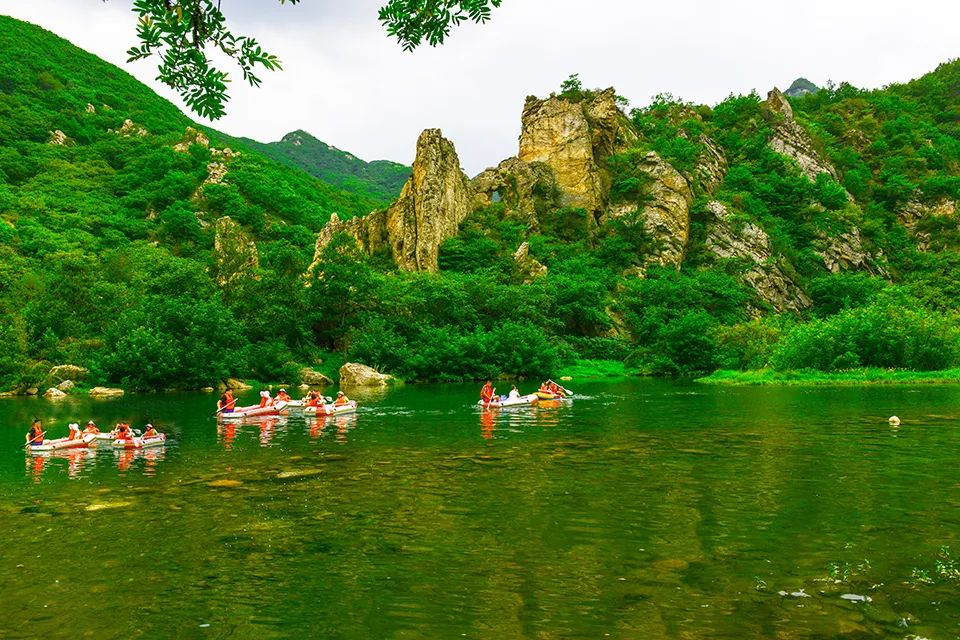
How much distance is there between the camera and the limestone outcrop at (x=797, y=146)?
125m

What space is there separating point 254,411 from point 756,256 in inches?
3513

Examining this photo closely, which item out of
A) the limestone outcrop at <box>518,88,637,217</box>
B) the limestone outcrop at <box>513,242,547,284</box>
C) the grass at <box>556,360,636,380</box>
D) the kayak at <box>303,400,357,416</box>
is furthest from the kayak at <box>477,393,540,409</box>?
the limestone outcrop at <box>518,88,637,217</box>

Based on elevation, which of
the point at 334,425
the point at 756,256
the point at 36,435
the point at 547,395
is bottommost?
the point at 334,425

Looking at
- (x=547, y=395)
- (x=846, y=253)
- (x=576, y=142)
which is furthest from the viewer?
(x=576, y=142)

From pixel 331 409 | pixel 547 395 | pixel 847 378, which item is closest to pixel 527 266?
pixel 847 378

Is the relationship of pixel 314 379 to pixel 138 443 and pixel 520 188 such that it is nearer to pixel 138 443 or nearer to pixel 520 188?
pixel 138 443

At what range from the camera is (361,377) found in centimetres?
6544

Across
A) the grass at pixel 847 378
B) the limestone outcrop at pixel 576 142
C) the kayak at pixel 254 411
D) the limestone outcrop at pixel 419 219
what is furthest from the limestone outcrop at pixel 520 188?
the kayak at pixel 254 411

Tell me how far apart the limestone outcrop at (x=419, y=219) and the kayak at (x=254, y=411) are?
176 ft

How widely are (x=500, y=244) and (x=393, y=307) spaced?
2671 cm

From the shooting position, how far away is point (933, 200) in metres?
118

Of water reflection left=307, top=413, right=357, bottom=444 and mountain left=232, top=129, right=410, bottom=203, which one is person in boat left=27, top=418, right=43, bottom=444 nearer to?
water reflection left=307, top=413, right=357, bottom=444

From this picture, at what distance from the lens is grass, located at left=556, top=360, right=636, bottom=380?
77594 millimetres

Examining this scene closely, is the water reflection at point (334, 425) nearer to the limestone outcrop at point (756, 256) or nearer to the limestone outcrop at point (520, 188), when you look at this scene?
the limestone outcrop at point (520, 188)
